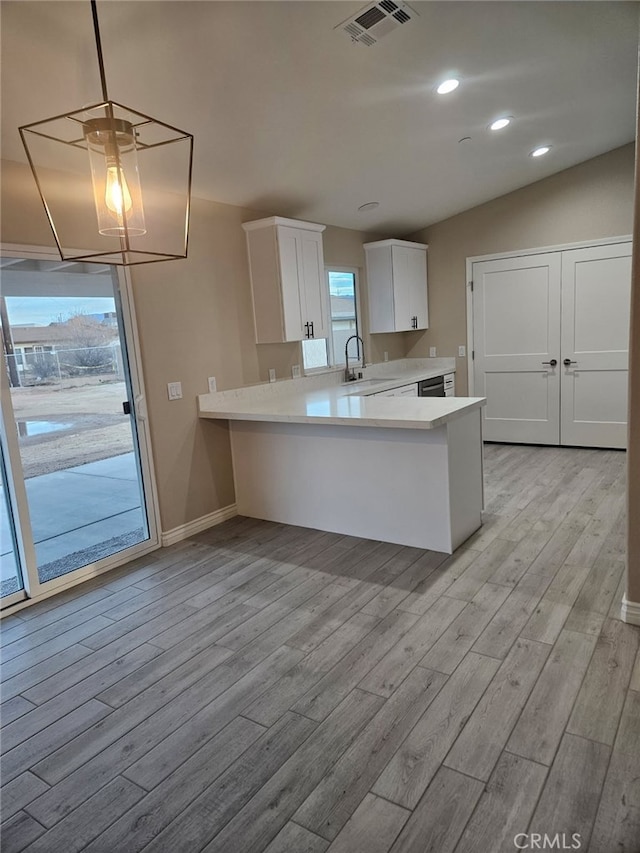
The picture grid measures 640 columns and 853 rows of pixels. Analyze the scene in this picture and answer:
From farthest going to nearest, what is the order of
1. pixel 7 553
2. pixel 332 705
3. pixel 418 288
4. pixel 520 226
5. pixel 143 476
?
pixel 418 288 < pixel 520 226 < pixel 143 476 < pixel 7 553 < pixel 332 705

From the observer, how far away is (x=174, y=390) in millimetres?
3881

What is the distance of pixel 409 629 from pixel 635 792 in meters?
1.10

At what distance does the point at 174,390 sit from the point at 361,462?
1.43 m

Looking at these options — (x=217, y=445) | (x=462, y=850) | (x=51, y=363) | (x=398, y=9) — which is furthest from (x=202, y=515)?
(x=398, y=9)

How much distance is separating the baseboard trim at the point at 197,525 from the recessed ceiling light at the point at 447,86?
329 cm

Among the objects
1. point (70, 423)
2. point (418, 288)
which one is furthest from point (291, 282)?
point (418, 288)

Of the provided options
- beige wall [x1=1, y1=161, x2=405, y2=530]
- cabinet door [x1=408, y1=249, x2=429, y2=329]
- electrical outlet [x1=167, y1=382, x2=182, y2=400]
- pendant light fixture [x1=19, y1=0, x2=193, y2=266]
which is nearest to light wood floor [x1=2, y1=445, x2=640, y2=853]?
beige wall [x1=1, y1=161, x2=405, y2=530]

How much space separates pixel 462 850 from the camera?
1.51 meters

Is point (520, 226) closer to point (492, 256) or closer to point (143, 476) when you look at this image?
point (492, 256)

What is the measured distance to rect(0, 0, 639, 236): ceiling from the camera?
230cm

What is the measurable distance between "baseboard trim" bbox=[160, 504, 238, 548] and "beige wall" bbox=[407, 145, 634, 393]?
341 centimetres

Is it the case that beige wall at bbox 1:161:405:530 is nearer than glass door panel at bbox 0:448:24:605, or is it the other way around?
glass door panel at bbox 0:448:24:605

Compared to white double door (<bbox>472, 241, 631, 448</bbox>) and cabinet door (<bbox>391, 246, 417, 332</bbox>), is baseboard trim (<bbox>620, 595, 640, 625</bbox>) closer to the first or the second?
white double door (<bbox>472, 241, 631, 448</bbox>)

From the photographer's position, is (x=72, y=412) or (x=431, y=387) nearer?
(x=72, y=412)
